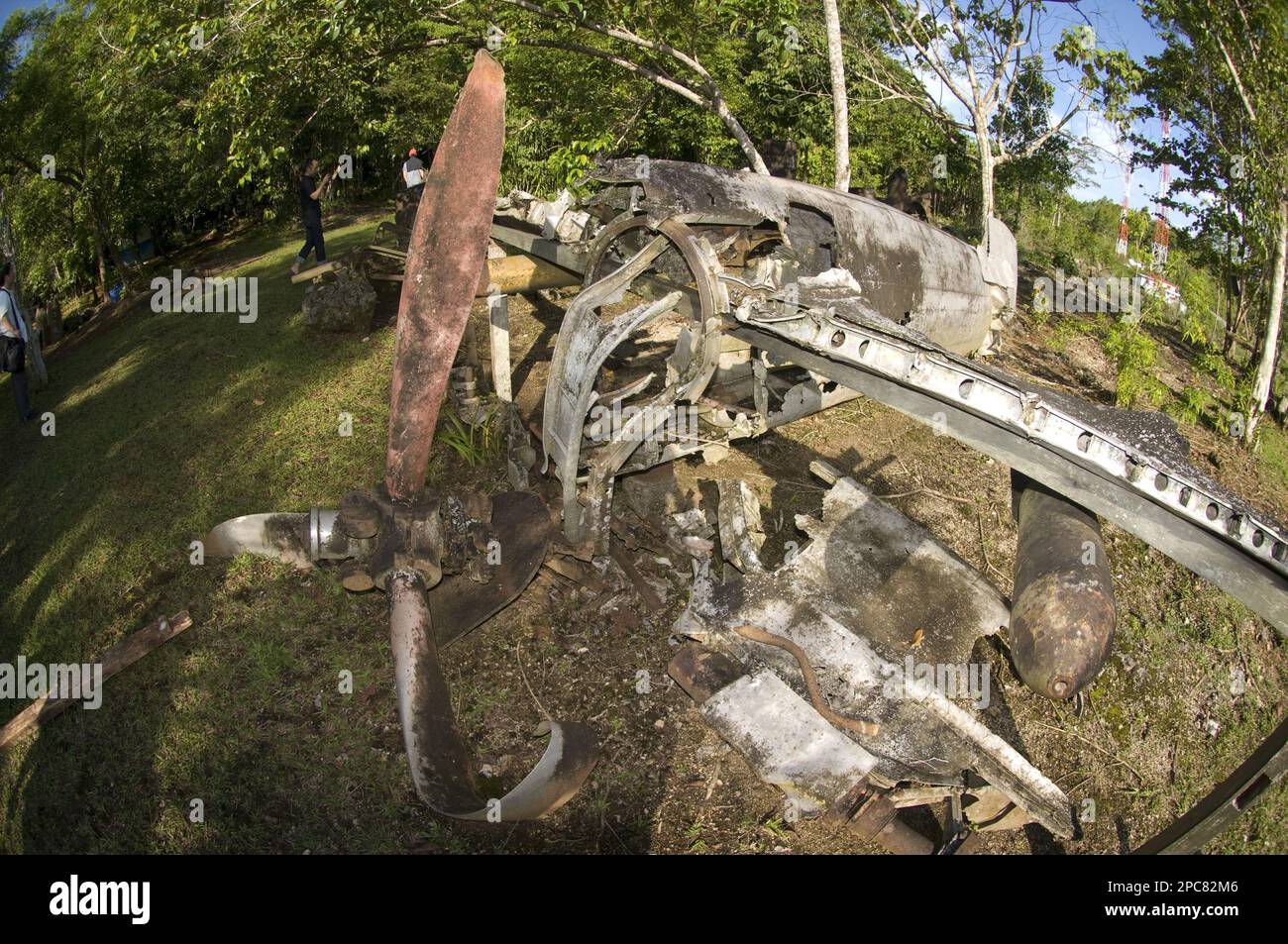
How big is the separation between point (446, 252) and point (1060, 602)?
4.15 metres

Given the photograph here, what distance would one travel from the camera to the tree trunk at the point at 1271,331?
37.2 feet

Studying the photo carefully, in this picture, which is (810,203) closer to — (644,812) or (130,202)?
(644,812)

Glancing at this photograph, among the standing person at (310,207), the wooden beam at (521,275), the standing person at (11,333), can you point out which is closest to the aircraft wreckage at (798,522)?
the wooden beam at (521,275)

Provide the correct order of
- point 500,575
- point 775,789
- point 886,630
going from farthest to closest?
point 500,575 < point 886,630 < point 775,789

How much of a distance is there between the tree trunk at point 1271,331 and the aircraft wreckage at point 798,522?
25.4 ft

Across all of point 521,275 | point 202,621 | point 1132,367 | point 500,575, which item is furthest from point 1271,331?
point 202,621

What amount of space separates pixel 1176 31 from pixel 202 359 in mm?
15468

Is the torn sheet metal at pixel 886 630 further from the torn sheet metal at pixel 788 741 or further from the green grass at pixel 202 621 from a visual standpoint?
the green grass at pixel 202 621

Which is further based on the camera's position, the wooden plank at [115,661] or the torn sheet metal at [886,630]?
the wooden plank at [115,661]

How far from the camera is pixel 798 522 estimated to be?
6309mm

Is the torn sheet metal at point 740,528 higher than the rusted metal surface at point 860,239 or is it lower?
lower

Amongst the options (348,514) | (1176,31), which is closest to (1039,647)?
(348,514)

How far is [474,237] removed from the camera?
4793 millimetres

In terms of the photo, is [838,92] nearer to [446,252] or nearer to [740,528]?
[740,528]
